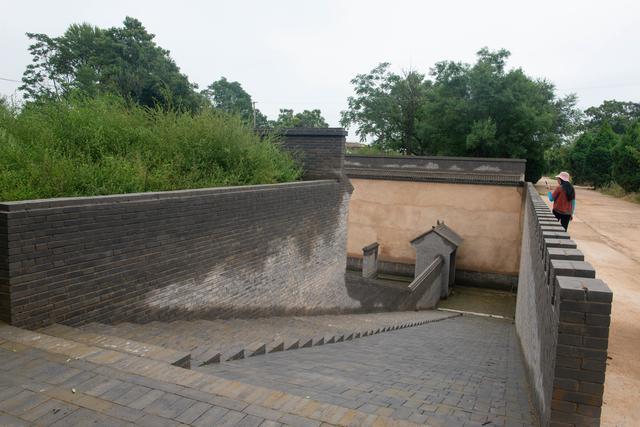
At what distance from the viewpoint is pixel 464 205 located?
17.3 meters

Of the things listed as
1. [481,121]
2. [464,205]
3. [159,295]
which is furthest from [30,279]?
[481,121]


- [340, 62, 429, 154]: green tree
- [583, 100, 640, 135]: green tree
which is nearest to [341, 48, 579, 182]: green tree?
[340, 62, 429, 154]: green tree

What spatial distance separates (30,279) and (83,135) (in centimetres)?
327

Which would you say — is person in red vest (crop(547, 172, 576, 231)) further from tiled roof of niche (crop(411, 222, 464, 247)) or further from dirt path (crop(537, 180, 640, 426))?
tiled roof of niche (crop(411, 222, 464, 247))

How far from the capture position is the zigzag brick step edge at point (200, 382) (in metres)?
2.60

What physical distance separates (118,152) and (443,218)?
45.3ft

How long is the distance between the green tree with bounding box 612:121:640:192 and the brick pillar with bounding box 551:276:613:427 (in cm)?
2742

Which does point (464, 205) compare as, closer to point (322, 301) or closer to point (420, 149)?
point (322, 301)

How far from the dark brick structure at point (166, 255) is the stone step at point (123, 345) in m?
0.16

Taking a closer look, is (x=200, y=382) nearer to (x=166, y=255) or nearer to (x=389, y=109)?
(x=166, y=255)

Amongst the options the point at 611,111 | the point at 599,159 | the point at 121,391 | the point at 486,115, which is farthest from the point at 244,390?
the point at 611,111

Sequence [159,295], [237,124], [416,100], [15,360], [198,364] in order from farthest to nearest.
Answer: [416,100] < [237,124] < [159,295] < [198,364] < [15,360]

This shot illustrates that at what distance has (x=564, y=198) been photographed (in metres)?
8.24

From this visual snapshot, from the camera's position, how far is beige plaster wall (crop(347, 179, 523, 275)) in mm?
16844
